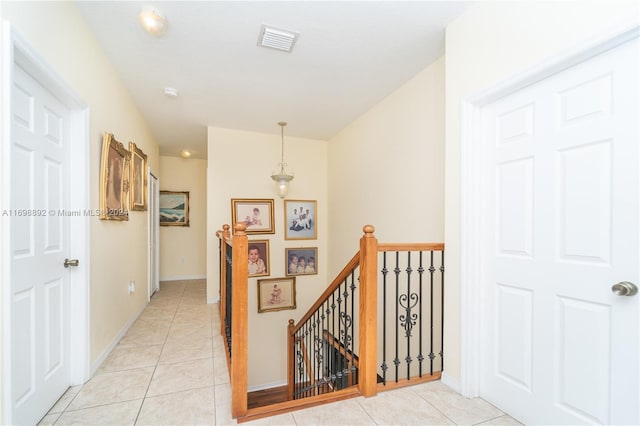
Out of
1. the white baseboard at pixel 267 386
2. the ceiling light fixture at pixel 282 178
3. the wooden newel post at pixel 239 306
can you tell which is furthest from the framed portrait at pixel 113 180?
the white baseboard at pixel 267 386

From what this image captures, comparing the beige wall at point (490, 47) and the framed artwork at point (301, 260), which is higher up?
the beige wall at point (490, 47)

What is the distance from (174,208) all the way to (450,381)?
5928 mm

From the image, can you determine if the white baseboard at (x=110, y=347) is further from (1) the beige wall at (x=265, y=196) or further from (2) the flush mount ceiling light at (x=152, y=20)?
(2) the flush mount ceiling light at (x=152, y=20)

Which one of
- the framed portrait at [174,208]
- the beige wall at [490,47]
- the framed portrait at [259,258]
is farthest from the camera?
the framed portrait at [174,208]

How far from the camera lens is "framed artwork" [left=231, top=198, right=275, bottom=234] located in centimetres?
458

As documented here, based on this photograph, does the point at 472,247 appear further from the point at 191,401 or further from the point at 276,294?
the point at 276,294

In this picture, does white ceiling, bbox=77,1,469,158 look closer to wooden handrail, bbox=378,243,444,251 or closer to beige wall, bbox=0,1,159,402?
beige wall, bbox=0,1,159,402

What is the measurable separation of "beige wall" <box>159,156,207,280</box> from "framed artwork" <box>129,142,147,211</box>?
2400mm

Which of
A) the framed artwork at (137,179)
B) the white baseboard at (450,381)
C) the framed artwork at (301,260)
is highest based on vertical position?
the framed artwork at (137,179)

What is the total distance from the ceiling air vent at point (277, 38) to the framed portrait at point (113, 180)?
1520 mm

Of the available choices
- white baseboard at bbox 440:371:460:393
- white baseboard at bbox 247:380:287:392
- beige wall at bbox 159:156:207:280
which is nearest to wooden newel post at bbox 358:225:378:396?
white baseboard at bbox 440:371:460:393

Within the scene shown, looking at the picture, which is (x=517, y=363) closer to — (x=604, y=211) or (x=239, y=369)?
(x=604, y=211)

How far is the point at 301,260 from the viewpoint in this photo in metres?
4.96

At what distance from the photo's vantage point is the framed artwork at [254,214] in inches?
180
